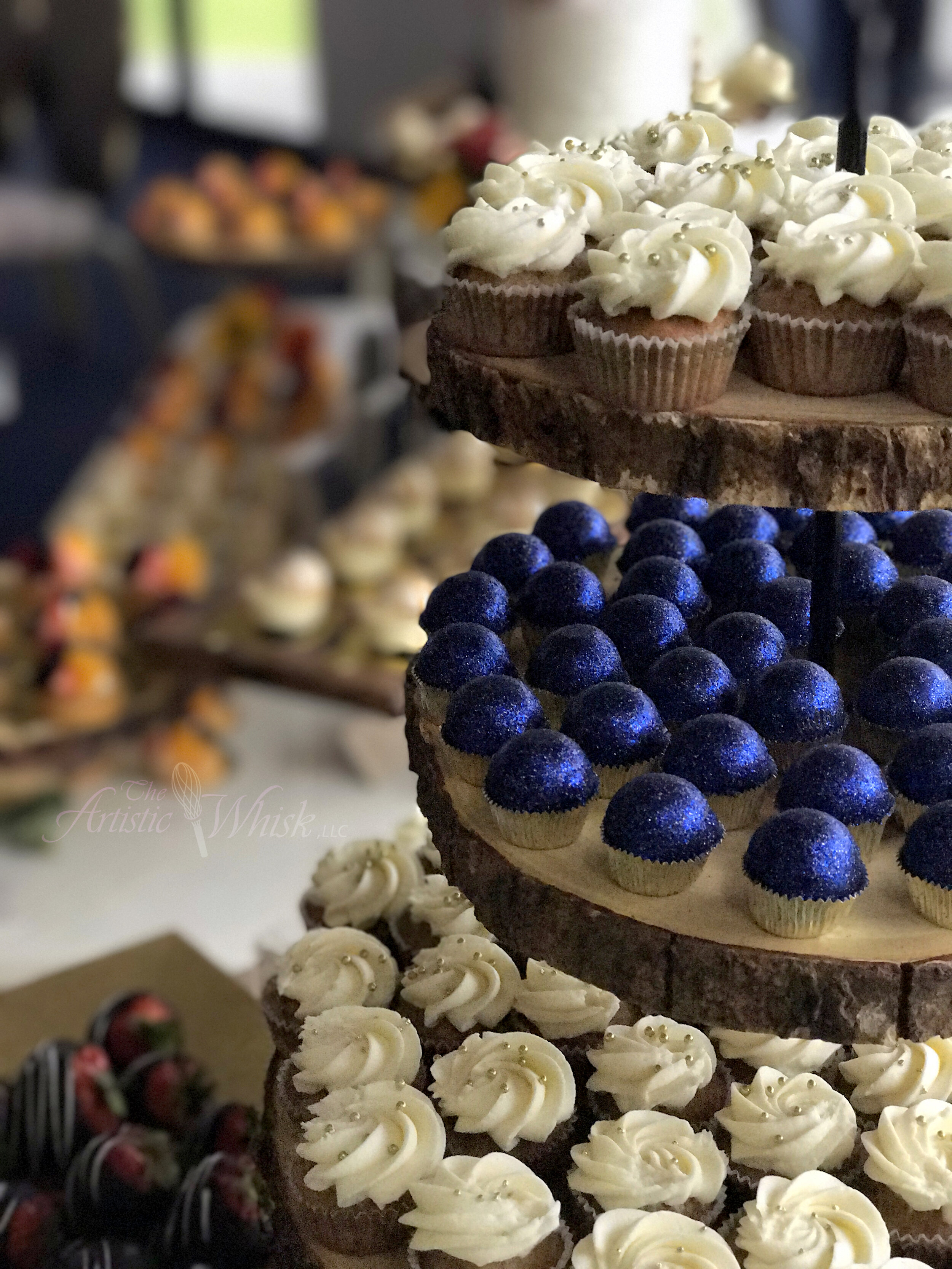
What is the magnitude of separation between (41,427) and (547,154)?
4.71 m

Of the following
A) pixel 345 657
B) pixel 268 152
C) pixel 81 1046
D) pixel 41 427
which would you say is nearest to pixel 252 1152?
pixel 81 1046

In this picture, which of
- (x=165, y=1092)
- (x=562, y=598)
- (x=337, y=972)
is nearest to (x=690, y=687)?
(x=562, y=598)

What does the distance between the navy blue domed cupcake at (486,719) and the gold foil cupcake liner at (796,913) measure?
221mm

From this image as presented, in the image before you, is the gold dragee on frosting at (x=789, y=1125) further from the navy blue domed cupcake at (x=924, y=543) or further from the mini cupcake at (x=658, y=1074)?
the navy blue domed cupcake at (x=924, y=543)

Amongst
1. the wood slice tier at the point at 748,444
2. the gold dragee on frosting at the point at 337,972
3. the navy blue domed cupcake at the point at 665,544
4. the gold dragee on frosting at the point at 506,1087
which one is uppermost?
the wood slice tier at the point at 748,444

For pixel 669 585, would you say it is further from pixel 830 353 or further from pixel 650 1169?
pixel 650 1169

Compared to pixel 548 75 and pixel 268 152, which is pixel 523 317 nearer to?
pixel 548 75

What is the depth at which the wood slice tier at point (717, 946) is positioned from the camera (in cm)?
90

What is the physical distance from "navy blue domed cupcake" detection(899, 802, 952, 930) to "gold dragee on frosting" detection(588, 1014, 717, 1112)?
0.35 meters

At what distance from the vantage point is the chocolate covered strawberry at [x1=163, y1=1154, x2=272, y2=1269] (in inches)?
57.1

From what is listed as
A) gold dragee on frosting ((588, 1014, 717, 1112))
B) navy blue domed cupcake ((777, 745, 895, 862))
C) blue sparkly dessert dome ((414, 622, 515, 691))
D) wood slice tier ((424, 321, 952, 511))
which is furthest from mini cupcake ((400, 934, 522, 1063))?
wood slice tier ((424, 321, 952, 511))

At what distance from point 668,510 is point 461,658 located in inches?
14.8

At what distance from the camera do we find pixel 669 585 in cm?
123

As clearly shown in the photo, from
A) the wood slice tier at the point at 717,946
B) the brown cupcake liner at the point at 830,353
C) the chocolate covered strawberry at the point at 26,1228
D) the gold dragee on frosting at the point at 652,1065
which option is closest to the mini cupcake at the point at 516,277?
the brown cupcake liner at the point at 830,353
